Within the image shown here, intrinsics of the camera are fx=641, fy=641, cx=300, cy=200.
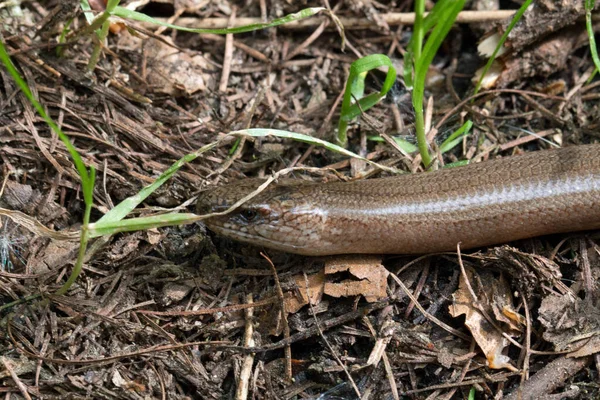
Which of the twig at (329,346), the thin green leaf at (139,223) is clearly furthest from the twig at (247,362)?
the thin green leaf at (139,223)

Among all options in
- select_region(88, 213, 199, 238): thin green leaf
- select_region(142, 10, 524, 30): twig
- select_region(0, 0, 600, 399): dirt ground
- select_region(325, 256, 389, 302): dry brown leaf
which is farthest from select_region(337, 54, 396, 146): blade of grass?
select_region(88, 213, 199, 238): thin green leaf

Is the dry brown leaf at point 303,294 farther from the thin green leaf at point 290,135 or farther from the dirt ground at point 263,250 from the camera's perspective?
the thin green leaf at point 290,135

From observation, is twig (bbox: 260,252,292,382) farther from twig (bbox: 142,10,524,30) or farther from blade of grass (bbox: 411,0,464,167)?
twig (bbox: 142,10,524,30)

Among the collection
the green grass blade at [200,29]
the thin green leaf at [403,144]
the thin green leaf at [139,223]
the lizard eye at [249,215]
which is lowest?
the lizard eye at [249,215]

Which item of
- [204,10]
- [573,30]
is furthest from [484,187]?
[204,10]

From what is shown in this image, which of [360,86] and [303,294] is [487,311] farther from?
[360,86]

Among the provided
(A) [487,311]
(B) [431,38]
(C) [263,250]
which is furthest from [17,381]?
(B) [431,38]
